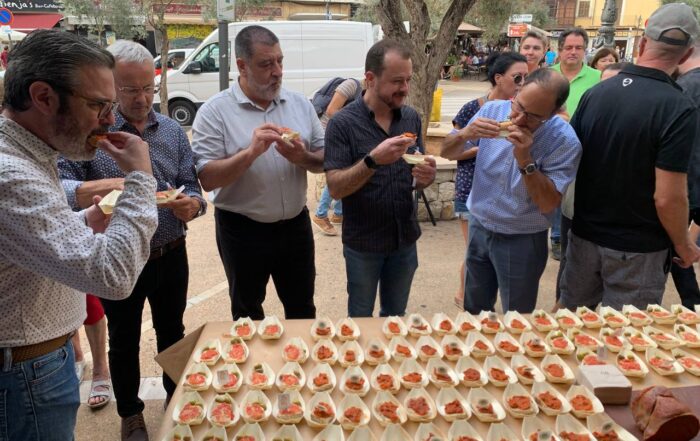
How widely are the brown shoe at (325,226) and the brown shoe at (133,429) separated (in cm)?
331

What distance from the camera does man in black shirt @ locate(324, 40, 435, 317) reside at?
251 centimetres

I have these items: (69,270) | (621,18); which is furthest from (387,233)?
(621,18)

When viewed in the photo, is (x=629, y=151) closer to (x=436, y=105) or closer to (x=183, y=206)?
(x=183, y=206)

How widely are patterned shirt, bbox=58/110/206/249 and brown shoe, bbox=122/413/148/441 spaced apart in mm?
939

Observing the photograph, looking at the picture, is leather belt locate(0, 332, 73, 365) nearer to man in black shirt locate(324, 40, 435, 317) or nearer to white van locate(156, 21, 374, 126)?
man in black shirt locate(324, 40, 435, 317)

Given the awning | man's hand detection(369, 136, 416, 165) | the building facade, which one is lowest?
man's hand detection(369, 136, 416, 165)

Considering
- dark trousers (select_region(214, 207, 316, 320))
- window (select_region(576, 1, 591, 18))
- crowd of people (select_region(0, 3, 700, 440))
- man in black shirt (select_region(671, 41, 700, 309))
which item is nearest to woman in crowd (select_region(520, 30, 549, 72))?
man in black shirt (select_region(671, 41, 700, 309))

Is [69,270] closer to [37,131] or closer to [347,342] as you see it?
[37,131]

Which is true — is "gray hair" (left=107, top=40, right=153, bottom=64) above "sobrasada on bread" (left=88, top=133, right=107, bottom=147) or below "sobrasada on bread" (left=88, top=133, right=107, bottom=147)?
above

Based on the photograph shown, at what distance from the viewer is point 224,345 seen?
2012mm

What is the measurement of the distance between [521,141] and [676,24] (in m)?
0.86

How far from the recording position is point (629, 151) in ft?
7.63

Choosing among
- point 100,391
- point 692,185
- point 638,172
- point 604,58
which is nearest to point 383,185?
point 638,172

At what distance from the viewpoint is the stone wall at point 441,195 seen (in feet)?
19.5
